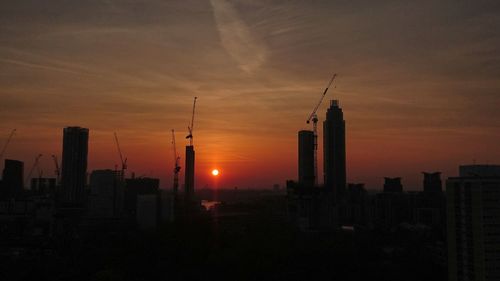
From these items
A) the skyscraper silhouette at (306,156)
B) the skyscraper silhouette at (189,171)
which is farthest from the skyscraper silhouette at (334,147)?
the skyscraper silhouette at (189,171)

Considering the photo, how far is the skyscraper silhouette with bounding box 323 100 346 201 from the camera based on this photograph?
288 feet

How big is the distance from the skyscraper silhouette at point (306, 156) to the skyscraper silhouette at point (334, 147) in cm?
807

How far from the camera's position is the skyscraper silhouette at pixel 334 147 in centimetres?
8775

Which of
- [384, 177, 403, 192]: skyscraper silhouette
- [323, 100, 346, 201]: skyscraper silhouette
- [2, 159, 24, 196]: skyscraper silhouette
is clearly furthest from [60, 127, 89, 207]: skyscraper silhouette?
[384, 177, 403, 192]: skyscraper silhouette

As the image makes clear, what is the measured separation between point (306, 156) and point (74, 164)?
37393mm

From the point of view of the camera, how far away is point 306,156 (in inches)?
3177

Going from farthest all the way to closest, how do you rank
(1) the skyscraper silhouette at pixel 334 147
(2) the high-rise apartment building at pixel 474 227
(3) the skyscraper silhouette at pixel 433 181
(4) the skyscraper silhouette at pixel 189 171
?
(1) the skyscraper silhouette at pixel 334 147
(3) the skyscraper silhouette at pixel 433 181
(4) the skyscraper silhouette at pixel 189 171
(2) the high-rise apartment building at pixel 474 227

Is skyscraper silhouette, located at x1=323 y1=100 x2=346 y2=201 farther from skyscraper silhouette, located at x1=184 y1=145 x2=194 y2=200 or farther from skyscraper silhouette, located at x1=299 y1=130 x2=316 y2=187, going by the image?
skyscraper silhouette, located at x1=184 y1=145 x2=194 y2=200

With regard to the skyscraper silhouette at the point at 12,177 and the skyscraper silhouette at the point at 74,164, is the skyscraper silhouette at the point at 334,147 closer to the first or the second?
the skyscraper silhouette at the point at 74,164

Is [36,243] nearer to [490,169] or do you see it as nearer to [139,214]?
[139,214]

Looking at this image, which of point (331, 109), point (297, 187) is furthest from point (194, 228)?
point (331, 109)

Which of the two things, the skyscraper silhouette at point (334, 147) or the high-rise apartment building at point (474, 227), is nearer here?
the high-rise apartment building at point (474, 227)

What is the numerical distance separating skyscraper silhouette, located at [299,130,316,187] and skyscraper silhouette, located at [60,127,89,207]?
3506cm

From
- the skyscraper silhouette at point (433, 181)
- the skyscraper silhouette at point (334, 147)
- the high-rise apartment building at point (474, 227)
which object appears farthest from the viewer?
the skyscraper silhouette at point (334, 147)
